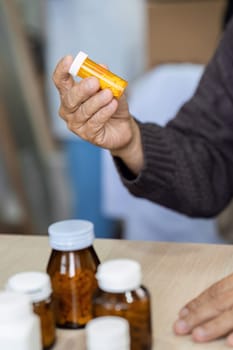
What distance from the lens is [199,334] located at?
30.2 inches

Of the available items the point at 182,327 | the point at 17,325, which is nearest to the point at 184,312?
the point at 182,327

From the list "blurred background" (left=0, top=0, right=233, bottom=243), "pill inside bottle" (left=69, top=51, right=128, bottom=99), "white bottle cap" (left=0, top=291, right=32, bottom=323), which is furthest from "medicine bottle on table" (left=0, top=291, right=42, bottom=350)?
"blurred background" (left=0, top=0, right=233, bottom=243)

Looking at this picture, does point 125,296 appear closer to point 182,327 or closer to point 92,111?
point 182,327

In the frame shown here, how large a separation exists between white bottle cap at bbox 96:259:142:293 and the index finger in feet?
1.06

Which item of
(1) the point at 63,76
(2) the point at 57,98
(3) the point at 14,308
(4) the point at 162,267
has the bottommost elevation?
(2) the point at 57,98

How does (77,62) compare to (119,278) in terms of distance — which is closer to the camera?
(119,278)

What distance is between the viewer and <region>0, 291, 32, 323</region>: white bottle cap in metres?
0.64

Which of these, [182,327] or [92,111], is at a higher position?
[92,111]

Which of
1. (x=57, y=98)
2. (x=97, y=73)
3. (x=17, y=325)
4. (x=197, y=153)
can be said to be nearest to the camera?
(x=17, y=325)

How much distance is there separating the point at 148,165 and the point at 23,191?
5.07ft

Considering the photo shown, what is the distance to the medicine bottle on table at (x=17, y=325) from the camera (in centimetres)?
64

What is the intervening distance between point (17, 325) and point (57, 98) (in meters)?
1.98

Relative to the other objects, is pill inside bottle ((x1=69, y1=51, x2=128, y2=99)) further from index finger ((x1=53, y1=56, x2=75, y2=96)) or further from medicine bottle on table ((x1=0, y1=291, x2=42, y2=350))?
medicine bottle on table ((x1=0, y1=291, x2=42, y2=350))

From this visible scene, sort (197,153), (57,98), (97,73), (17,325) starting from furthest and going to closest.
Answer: (57,98) → (197,153) → (97,73) → (17,325)
